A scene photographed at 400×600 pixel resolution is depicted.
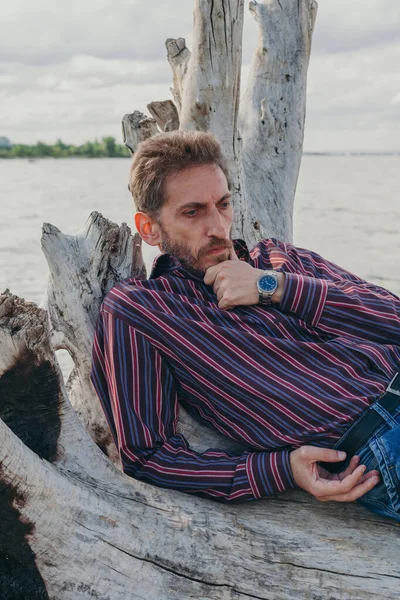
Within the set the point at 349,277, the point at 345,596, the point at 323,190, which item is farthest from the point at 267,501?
the point at 323,190

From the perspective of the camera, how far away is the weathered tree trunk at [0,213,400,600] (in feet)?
8.09

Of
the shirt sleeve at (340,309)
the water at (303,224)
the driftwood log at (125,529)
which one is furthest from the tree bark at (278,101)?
the water at (303,224)

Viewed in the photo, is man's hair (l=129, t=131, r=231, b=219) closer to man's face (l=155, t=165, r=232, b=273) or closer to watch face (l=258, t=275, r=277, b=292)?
man's face (l=155, t=165, r=232, b=273)

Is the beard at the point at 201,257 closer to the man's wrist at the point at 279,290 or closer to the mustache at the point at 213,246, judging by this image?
the mustache at the point at 213,246

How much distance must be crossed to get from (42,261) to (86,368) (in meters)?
12.1

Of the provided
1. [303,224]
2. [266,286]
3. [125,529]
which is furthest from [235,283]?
[303,224]

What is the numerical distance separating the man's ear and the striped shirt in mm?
323

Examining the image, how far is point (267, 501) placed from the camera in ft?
9.27

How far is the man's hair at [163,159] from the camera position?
Result: 10.4 ft

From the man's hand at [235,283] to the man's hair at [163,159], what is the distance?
410 mm

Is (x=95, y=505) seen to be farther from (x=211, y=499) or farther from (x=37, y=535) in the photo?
(x=211, y=499)

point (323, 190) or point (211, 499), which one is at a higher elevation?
point (211, 499)

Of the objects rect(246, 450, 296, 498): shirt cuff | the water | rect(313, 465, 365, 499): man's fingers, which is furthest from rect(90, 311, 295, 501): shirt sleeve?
the water

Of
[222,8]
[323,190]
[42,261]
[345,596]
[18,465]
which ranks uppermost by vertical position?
[222,8]
